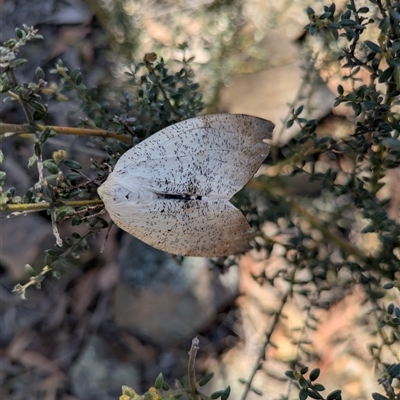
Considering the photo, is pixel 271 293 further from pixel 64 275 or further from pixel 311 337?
pixel 64 275

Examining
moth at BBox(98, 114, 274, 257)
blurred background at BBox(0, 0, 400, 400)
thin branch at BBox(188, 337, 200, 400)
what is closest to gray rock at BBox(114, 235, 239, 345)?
blurred background at BBox(0, 0, 400, 400)

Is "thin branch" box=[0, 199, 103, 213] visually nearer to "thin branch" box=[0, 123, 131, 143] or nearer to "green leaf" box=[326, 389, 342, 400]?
"thin branch" box=[0, 123, 131, 143]

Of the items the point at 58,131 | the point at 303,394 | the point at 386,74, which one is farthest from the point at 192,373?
the point at 386,74

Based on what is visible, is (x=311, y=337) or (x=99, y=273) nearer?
(x=311, y=337)

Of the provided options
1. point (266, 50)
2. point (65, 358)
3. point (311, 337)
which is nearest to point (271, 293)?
point (311, 337)

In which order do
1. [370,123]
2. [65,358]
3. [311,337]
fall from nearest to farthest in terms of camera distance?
1. [370,123]
2. [311,337]
3. [65,358]

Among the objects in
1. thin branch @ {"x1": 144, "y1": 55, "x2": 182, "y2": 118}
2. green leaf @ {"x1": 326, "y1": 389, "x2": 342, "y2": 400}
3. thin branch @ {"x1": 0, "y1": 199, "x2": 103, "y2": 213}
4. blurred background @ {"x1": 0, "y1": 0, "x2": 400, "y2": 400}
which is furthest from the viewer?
blurred background @ {"x1": 0, "y1": 0, "x2": 400, "y2": 400}

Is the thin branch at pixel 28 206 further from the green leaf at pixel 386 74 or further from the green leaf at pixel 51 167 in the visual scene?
the green leaf at pixel 386 74
